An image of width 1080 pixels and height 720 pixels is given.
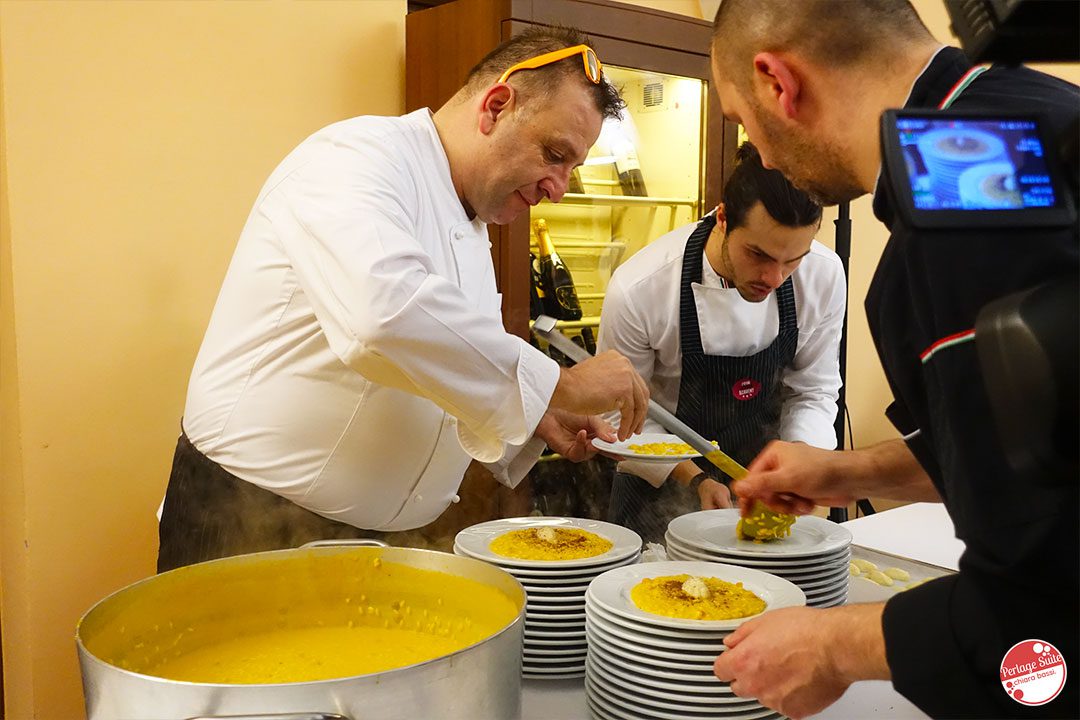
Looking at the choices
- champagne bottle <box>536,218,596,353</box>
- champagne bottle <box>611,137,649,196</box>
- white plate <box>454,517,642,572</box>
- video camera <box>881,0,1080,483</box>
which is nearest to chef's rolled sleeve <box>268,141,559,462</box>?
white plate <box>454,517,642,572</box>

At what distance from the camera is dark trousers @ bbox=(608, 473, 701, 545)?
235 centimetres

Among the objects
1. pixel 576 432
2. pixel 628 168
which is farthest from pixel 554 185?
pixel 628 168

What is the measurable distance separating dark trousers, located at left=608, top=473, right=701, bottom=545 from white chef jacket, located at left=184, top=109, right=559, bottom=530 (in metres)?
0.64

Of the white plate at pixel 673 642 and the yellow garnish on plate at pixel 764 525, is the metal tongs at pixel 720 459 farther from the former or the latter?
the white plate at pixel 673 642

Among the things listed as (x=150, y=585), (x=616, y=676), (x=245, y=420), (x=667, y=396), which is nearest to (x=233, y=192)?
(x=245, y=420)

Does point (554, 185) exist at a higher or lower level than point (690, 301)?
higher

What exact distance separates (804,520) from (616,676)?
0.61m

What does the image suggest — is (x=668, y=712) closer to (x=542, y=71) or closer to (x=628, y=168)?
(x=542, y=71)

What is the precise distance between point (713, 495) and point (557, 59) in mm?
966

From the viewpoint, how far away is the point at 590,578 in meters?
1.24

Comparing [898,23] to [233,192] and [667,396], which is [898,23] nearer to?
[667,396]

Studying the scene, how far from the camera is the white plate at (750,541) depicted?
136 cm

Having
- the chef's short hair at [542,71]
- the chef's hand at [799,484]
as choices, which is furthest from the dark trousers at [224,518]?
the chef's short hair at [542,71]

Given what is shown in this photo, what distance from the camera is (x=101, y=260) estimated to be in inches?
93.1
